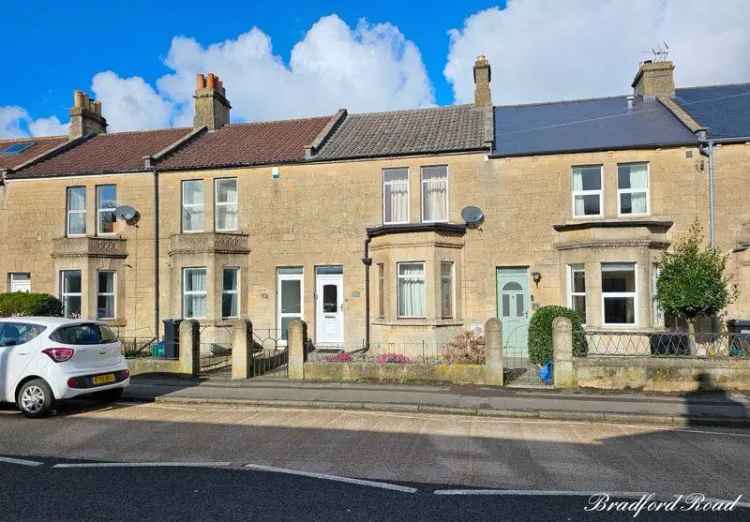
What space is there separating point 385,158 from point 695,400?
10.6 m

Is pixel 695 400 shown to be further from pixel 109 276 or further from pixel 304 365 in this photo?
pixel 109 276

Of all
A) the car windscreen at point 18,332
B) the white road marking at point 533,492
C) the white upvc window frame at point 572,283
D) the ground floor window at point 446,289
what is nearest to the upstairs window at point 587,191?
the white upvc window frame at point 572,283

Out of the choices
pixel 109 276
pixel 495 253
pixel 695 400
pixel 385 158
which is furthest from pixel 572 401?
pixel 109 276

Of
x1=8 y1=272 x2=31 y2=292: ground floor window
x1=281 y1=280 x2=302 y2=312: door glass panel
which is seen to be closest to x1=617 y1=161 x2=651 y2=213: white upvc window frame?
x1=281 y1=280 x2=302 y2=312: door glass panel

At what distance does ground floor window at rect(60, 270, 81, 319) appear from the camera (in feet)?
59.1

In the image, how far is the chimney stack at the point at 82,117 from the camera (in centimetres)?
2262

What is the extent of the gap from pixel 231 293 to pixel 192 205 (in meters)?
3.34

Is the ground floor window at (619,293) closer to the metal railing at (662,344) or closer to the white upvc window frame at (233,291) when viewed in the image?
the metal railing at (662,344)

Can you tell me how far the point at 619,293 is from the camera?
1441cm

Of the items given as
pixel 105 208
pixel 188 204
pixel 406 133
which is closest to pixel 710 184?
pixel 406 133

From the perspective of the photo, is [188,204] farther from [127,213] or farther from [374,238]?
[374,238]

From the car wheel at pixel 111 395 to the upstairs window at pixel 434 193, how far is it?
969cm

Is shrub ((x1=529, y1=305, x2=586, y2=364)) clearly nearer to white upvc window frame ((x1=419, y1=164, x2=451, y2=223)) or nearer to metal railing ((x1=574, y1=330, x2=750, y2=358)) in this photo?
metal railing ((x1=574, y1=330, x2=750, y2=358))

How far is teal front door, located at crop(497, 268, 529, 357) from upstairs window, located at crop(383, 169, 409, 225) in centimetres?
349
